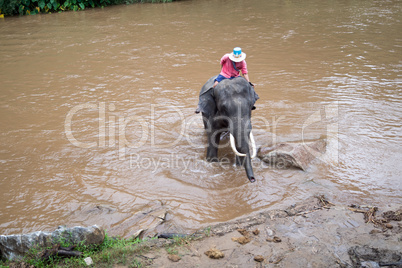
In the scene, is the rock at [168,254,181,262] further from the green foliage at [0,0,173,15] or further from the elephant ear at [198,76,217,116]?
the green foliage at [0,0,173,15]

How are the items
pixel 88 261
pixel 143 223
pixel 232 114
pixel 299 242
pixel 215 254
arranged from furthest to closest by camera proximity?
pixel 232 114 → pixel 143 223 → pixel 299 242 → pixel 215 254 → pixel 88 261

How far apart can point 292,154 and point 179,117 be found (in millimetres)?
3146

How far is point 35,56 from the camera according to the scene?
41.6 ft

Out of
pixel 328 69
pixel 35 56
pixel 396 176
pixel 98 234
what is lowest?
pixel 396 176

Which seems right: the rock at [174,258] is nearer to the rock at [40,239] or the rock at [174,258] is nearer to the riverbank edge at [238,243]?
the riverbank edge at [238,243]

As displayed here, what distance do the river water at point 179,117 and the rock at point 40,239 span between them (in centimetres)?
74

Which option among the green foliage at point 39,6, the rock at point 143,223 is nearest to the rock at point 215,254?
the rock at point 143,223

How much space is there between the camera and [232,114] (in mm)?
5660

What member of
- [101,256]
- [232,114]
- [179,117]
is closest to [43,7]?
[179,117]

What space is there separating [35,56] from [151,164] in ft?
28.0

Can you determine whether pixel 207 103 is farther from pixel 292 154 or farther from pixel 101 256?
pixel 101 256

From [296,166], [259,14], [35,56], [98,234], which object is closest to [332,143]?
[296,166]

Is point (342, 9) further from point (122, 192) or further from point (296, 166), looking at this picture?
point (122, 192)

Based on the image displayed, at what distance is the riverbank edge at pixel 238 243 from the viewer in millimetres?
3869
